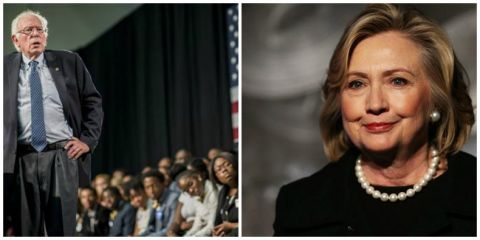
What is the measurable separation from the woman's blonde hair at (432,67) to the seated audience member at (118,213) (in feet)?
5.11

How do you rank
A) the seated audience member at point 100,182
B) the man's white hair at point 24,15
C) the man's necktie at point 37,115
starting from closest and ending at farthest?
the man's necktie at point 37,115 → the man's white hair at point 24,15 → the seated audience member at point 100,182

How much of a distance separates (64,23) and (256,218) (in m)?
1.88

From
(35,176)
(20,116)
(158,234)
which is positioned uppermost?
(20,116)

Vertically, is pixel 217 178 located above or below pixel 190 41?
below

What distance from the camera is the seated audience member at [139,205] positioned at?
6715 mm

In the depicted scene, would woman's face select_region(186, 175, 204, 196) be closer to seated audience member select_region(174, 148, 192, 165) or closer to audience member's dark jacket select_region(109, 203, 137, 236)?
seated audience member select_region(174, 148, 192, 165)

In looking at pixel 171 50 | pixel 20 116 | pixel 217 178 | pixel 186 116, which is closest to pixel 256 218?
pixel 217 178

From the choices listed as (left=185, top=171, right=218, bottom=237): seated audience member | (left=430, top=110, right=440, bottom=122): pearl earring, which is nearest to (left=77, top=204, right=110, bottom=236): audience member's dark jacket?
(left=185, top=171, right=218, bottom=237): seated audience member

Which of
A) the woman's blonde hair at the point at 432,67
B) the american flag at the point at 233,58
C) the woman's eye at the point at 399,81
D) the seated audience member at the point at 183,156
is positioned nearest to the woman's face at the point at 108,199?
the seated audience member at the point at 183,156

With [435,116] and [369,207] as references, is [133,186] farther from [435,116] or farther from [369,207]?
[435,116]

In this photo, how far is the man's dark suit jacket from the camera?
658 cm

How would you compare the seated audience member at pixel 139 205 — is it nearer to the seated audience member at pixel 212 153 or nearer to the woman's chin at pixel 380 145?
the seated audience member at pixel 212 153

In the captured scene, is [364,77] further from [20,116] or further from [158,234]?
[20,116]

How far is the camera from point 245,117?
668 centimetres
